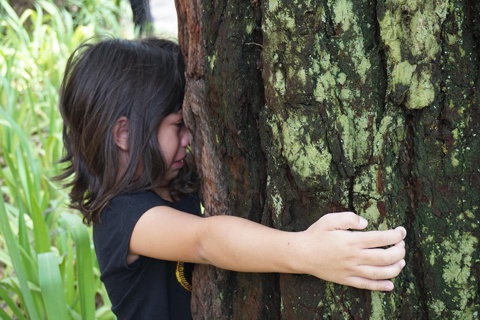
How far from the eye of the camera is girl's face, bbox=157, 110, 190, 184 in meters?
1.65

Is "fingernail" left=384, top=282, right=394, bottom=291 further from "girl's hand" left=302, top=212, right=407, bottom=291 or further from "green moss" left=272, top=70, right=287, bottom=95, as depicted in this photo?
"green moss" left=272, top=70, right=287, bottom=95

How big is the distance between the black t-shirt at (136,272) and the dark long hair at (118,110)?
0.16 feet

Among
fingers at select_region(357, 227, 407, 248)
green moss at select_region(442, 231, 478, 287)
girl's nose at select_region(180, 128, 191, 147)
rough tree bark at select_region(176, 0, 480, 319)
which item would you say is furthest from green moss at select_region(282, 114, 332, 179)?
girl's nose at select_region(180, 128, 191, 147)

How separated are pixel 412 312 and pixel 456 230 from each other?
0.17 m

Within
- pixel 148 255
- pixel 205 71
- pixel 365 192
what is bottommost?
pixel 148 255

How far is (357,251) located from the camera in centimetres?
→ 110

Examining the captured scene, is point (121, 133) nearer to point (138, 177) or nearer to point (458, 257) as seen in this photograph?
point (138, 177)

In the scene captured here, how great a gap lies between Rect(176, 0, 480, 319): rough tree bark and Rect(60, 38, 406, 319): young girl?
0.21 metres

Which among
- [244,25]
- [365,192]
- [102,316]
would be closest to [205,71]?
[244,25]

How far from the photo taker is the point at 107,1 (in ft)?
18.7

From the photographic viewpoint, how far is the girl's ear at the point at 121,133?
1656 mm

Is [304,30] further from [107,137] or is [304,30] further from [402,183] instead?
[107,137]

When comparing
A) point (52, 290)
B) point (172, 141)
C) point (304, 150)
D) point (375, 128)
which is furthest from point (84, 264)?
point (375, 128)

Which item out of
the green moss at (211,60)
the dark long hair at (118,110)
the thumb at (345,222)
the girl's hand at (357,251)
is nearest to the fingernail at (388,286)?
the girl's hand at (357,251)
